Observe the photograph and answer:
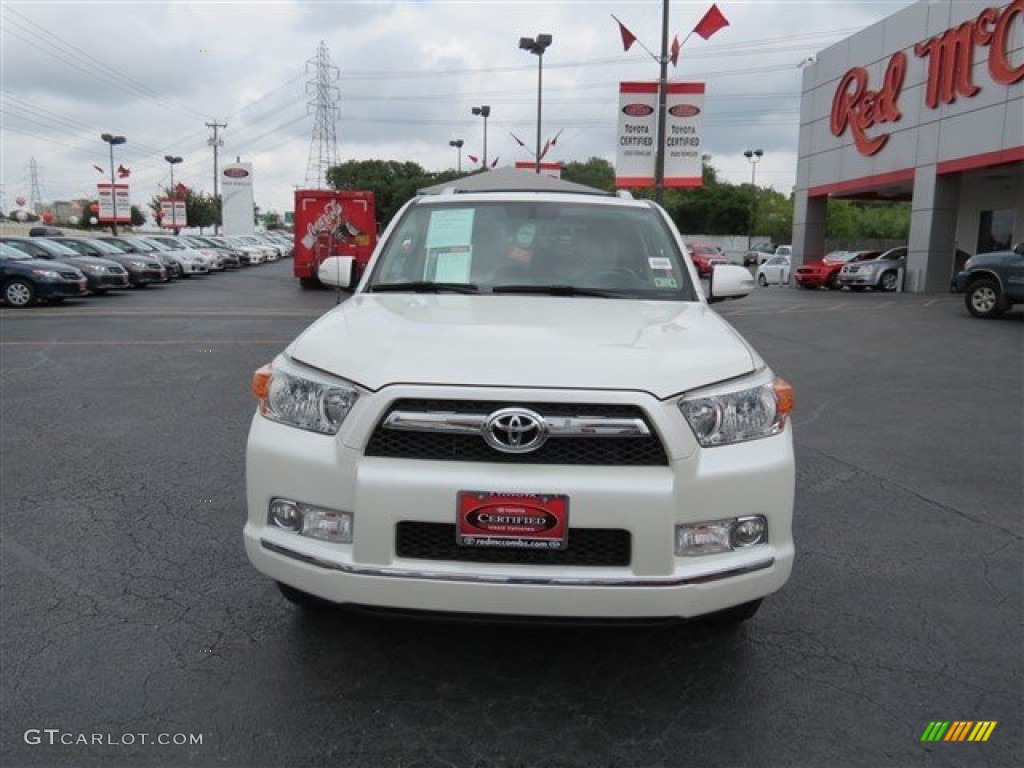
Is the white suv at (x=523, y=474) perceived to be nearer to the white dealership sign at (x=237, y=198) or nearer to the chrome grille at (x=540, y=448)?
the chrome grille at (x=540, y=448)

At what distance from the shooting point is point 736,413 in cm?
287

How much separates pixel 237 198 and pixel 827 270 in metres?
51.8

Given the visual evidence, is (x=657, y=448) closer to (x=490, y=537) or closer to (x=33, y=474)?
(x=490, y=537)

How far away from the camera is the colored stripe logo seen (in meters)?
2.83

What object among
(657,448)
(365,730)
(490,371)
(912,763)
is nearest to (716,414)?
(657,448)

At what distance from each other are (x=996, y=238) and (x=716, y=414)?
29.7 m

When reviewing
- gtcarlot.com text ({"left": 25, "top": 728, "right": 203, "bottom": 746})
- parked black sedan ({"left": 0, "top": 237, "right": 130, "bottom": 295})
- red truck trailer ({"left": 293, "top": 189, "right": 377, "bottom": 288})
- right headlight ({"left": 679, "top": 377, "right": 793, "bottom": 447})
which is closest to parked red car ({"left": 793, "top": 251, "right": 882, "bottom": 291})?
red truck trailer ({"left": 293, "top": 189, "right": 377, "bottom": 288})

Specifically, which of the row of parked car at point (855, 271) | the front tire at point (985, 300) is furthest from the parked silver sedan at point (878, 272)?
the front tire at point (985, 300)

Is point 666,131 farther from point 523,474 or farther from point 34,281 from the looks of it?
point 523,474

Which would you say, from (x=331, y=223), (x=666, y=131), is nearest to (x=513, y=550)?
(x=666, y=131)

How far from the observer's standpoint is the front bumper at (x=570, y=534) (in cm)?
262

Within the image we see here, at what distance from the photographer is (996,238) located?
1099 inches

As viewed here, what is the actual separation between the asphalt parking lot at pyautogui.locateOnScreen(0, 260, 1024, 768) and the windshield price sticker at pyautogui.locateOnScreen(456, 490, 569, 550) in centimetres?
41

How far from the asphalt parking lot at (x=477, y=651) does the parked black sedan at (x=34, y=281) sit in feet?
45.1
